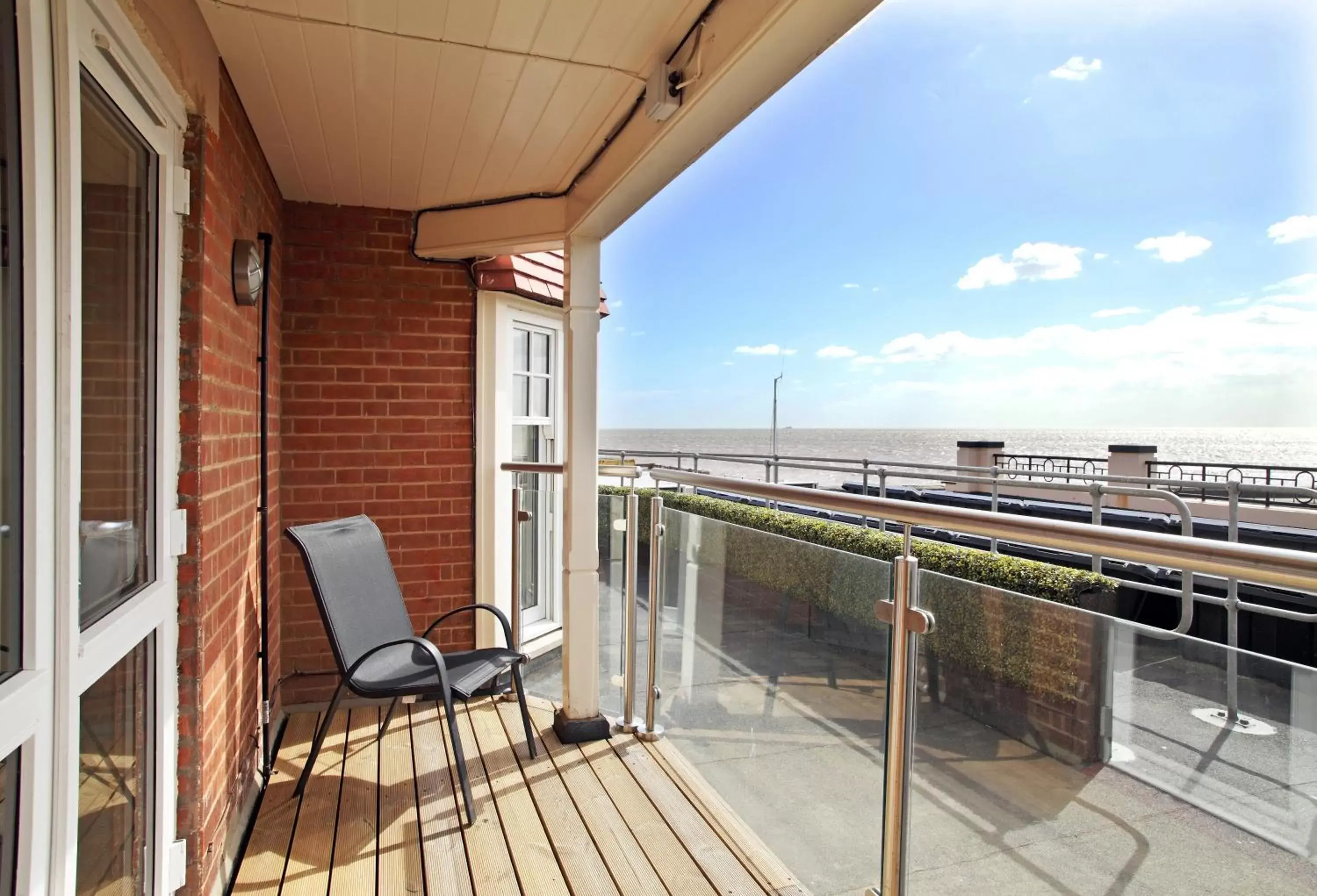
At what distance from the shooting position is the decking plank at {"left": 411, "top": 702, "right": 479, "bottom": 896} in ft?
7.14

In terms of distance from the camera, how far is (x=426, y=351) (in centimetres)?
375

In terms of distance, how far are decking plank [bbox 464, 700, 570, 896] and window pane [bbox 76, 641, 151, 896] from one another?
3.22 ft

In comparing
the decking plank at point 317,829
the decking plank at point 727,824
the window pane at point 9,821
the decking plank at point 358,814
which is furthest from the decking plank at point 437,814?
the window pane at point 9,821

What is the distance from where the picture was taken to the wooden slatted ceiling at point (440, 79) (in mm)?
1814

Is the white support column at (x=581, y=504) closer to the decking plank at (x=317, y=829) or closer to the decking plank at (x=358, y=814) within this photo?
the decking plank at (x=358, y=814)

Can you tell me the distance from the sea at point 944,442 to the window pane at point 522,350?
2182 centimetres

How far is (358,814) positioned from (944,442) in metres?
67.6

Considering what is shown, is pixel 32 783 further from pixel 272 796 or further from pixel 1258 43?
pixel 1258 43

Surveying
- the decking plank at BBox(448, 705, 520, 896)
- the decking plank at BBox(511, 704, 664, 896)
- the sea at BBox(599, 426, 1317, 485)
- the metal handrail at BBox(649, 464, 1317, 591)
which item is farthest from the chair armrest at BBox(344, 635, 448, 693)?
the sea at BBox(599, 426, 1317, 485)

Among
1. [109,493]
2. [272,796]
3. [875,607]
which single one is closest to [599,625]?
[272,796]

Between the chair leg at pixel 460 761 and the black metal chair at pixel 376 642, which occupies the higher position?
the black metal chair at pixel 376 642

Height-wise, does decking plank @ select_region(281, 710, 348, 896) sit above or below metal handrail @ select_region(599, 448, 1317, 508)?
below

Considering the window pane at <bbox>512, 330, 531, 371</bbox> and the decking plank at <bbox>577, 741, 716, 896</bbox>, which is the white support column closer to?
the decking plank at <bbox>577, 741, 716, 896</bbox>

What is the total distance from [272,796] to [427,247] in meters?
2.38
